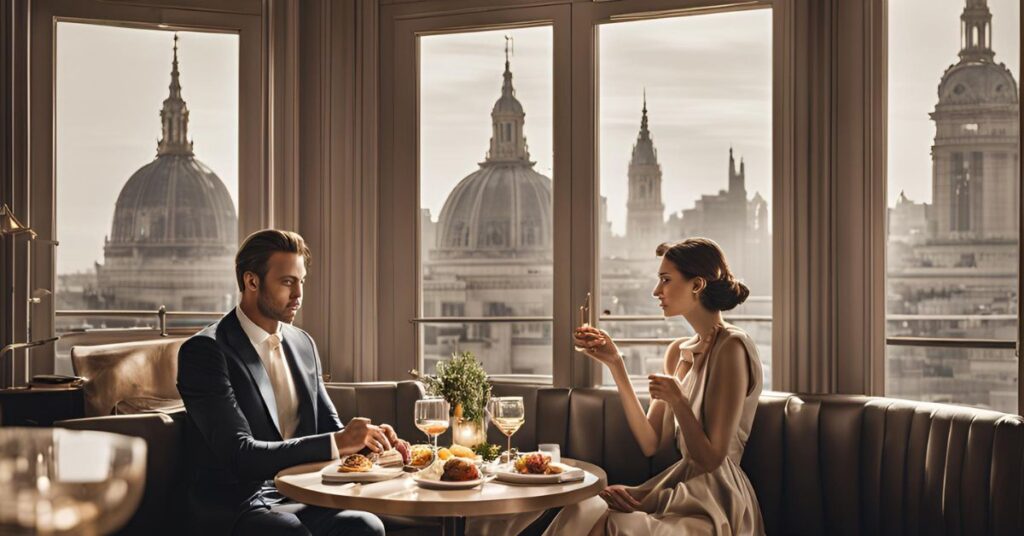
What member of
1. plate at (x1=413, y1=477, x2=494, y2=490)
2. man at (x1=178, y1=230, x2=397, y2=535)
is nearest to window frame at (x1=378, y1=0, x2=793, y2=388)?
man at (x1=178, y1=230, x2=397, y2=535)

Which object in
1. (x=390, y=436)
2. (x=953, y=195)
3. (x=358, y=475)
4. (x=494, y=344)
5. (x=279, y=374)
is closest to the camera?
Answer: (x=358, y=475)

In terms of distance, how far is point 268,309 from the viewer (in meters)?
3.13

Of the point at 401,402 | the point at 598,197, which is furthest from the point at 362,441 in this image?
the point at 598,197

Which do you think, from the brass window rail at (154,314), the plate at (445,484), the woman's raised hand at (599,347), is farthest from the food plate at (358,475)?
the brass window rail at (154,314)

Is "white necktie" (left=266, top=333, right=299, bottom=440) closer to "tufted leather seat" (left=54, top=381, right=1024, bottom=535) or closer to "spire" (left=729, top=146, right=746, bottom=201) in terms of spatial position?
"tufted leather seat" (left=54, top=381, right=1024, bottom=535)

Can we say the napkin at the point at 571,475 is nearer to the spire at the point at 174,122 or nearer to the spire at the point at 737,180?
the spire at the point at 737,180

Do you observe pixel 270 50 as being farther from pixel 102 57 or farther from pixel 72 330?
pixel 72 330

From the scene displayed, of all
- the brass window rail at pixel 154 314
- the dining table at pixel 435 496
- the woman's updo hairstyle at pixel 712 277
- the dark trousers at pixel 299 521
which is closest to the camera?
the dining table at pixel 435 496

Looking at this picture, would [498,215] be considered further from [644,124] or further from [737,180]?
[737,180]

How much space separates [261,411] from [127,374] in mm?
986

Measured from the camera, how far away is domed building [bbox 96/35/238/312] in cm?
413

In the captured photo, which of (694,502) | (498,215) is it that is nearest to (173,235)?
(498,215)

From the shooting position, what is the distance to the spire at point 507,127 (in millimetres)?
4289

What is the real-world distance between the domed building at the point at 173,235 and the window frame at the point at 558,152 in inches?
28.7
